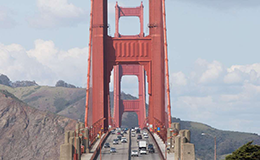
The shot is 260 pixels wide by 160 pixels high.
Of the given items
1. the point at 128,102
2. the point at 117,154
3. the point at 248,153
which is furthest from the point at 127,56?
the point at 128,102

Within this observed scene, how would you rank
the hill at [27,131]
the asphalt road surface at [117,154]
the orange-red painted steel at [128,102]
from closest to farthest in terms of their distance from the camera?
the asphalt road surface at [117,154]
the orange-red painted steel at [128,102]
the hill at [27,131]

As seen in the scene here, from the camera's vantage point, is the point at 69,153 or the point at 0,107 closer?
the point at 69,153

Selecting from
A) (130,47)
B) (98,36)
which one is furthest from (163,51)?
(98,36)

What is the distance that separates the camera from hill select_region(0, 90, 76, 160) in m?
156

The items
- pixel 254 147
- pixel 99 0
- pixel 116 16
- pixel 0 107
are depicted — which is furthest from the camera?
pixel 0 107

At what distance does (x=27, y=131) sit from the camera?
169 meters

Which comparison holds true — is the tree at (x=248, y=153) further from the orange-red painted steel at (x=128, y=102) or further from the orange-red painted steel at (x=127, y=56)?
the orange-red painted steel at (x=128, y=102)

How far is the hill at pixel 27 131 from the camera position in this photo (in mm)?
155750

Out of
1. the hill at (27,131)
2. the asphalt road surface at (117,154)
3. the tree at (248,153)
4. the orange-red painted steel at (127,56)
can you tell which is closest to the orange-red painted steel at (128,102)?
the hill at (27,131)

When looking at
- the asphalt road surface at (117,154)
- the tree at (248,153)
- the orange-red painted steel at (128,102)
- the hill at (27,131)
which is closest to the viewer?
the tree at (248,153)

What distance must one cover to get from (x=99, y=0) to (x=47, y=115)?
123 metres

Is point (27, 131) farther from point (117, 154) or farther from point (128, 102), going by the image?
point (117, 154)

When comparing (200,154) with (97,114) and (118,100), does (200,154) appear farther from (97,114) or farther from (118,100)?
(97,114)

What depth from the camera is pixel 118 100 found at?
438 feet
